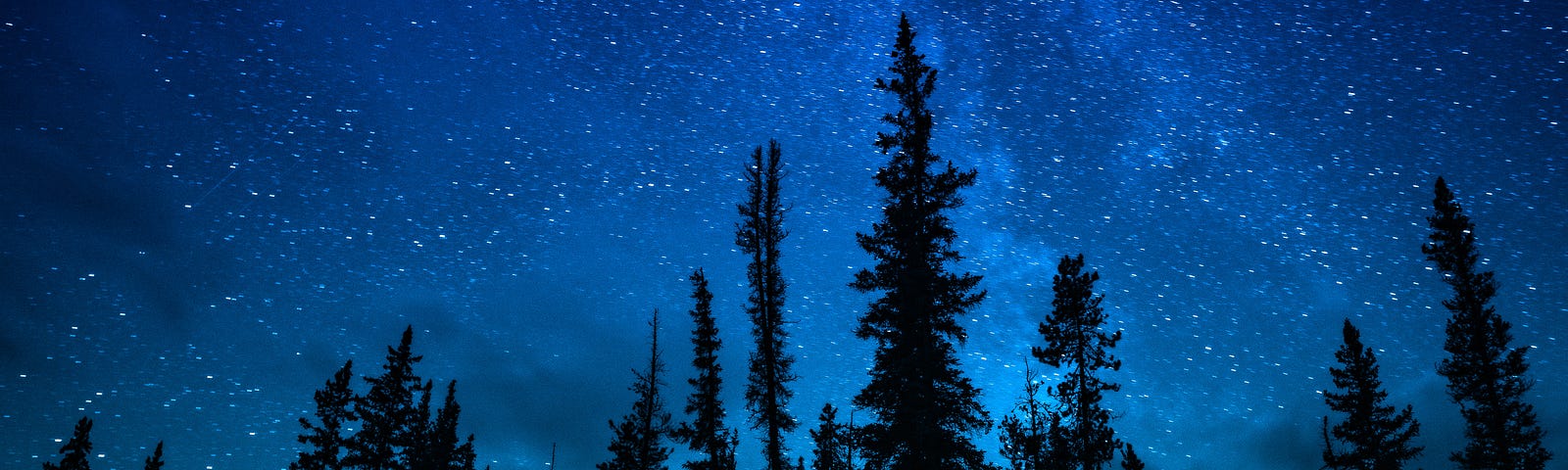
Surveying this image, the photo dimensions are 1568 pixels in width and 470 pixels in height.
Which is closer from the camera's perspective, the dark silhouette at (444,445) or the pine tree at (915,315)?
the pine tree at (915,315)

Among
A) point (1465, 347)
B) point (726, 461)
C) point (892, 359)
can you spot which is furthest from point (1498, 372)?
point (726, 461)

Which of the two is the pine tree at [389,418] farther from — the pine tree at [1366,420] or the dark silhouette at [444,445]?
the pine tree at [1366,420]

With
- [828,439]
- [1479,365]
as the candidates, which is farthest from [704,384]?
[1479,365]

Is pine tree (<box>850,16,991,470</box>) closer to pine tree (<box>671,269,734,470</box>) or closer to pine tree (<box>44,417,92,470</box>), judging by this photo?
pine tree (<box>671,269,734,470</box>)

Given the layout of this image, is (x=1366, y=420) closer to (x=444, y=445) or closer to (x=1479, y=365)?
(x=1479, y=365)

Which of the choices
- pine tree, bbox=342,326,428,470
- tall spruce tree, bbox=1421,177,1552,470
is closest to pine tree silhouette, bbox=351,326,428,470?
pine tree, bbox=342,326,428,470

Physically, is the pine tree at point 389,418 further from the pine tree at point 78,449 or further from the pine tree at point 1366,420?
the pine tree at point 1366,420

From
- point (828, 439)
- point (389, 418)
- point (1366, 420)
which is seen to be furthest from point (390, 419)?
point (1366, 420)

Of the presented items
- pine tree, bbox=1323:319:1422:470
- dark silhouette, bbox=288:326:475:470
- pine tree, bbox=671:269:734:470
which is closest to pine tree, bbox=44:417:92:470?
dark silhouette, bbox=288:326:475:470

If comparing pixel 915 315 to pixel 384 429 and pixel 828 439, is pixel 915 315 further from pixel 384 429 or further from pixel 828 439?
pixel 384 429

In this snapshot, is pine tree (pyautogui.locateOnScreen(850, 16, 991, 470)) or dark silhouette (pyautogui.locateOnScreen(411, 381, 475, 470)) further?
dark silhouette (pyautogui.locateOnScreen(411, 381, 475, 470))

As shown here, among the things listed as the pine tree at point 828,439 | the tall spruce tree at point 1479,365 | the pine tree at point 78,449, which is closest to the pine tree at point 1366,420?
the tall spruce tree at point 1479,365

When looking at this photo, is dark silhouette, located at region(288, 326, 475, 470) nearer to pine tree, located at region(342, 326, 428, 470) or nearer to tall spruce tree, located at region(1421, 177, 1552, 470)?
pine tree, located at region(342, 326, 428, 470)

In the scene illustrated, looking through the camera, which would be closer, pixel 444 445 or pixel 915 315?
pixel 915 315
